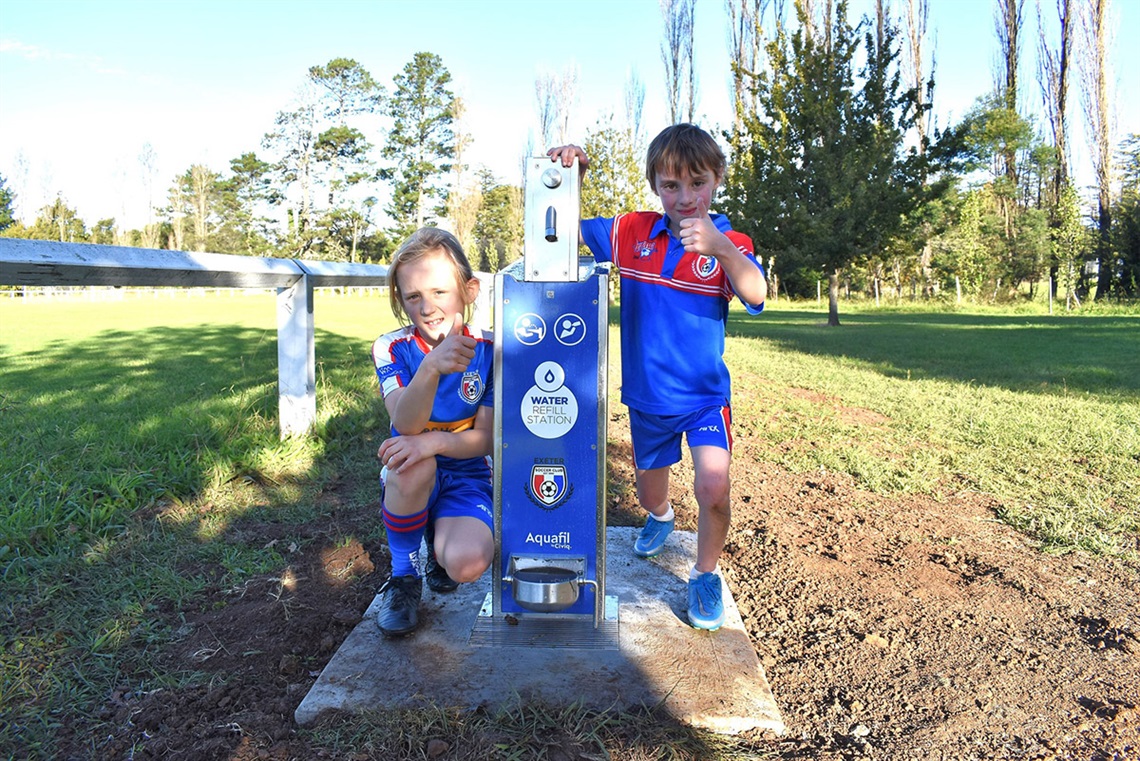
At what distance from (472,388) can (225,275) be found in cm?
192

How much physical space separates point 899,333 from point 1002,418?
10.8 meters

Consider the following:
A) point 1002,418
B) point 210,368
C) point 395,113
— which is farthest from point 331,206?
point 1002,418

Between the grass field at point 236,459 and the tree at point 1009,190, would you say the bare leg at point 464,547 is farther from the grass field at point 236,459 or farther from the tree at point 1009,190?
the tree at point 1009,190

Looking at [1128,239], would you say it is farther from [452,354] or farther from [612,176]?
[452,354]

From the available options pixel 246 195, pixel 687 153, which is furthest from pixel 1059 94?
pixel 246 195

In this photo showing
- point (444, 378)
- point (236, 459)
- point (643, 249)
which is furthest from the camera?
point (236, 459)

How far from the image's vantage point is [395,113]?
54.0m

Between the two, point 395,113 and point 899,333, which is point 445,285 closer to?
point 899,333

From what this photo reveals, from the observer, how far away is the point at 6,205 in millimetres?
50344

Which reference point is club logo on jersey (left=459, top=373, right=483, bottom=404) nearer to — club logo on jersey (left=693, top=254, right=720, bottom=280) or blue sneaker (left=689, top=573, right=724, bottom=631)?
club logo on jersey (left=693, top=254, right=720, bottom=280)

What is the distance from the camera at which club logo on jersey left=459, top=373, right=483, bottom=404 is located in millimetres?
2512

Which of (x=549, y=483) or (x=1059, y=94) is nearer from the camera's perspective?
(x=549, y=483)

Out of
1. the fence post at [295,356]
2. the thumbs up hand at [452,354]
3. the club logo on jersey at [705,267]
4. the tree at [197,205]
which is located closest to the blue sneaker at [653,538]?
the club logo on jersey at [705,267]

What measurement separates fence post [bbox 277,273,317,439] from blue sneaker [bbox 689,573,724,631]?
268 cm
